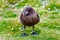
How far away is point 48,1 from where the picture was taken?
12.1 metres

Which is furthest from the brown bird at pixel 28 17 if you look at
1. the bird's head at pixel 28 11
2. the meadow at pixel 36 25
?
the meadow at pixel 36 25

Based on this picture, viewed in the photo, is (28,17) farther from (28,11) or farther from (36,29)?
(36,29)

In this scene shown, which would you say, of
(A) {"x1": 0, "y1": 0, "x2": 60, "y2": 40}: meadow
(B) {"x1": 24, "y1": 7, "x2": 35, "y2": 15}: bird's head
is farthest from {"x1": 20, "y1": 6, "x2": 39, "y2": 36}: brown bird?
(A) {"x1": 0, "y1": 0, "x2": 60, "y2": 40}: meadow

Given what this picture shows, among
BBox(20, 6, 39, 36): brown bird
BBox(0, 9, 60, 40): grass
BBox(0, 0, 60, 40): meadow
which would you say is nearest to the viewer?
BBox(20, 6, 39, 36): brown bird

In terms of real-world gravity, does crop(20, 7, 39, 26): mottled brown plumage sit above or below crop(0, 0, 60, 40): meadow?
above

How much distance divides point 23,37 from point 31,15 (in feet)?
2.67

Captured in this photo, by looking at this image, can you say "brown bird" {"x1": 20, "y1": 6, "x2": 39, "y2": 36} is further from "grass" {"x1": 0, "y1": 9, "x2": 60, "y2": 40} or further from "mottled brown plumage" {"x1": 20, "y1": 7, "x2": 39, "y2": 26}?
"grass" {"x1": 0, "y1": 9, "x2": 60, "y2": 40}

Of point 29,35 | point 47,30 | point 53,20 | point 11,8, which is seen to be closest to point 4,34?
point 29,35

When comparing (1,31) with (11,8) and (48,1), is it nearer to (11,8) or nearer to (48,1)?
(11,8)

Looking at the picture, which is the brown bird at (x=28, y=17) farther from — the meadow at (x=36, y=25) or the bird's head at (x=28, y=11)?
the meadow at (x=36, y=25)

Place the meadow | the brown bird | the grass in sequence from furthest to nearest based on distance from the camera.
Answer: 1. the meadow
2. the grass
3. the brown bird

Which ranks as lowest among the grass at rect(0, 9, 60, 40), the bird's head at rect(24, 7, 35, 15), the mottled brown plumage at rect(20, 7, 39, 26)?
the grass at rect(0, 9, 60, 40)

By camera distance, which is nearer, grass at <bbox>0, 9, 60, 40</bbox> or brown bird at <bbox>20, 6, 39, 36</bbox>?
brown bird at <bbox>20, 6, 39, 36</bbox>

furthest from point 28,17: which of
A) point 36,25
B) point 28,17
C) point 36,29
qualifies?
point 36,25
